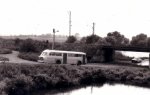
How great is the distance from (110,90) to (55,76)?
841cm

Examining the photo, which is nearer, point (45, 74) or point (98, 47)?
point (45, 74)

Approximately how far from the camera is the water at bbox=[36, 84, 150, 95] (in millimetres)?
40969

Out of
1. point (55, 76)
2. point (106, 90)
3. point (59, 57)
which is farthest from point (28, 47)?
point (106, 90)

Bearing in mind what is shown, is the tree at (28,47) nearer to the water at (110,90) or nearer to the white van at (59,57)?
the white van at (59,57)

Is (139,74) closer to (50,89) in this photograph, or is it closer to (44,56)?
(44,56)

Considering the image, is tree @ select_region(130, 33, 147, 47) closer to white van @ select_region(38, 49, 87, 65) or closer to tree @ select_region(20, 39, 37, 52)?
tree @ select_region(20, 39, 37, 52)

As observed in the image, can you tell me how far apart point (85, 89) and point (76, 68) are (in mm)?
6181

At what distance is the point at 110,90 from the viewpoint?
44.6 metres

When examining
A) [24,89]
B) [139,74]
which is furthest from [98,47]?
[24,89]

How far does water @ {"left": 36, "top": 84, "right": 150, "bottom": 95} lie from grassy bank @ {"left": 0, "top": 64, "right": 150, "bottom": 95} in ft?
8.15

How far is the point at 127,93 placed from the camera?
4234 cm

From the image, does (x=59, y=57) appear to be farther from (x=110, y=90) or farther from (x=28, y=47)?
(x=28, y=47)

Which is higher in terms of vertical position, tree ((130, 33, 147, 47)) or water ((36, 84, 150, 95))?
tree ((130, 33, 147, 47))

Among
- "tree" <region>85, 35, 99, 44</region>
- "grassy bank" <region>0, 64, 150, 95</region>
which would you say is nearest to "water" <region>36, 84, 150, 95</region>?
"grassy bank" <region>0, 64, 150, 95</region>
